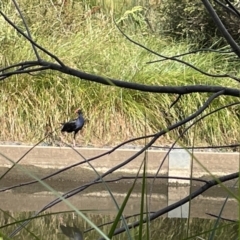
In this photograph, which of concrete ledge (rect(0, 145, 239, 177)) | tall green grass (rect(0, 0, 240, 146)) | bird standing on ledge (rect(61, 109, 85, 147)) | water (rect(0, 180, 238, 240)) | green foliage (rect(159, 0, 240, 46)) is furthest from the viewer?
green foliage (rect(159, 0, 240, 46))

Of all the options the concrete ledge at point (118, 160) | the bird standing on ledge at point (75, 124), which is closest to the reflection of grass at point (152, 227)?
the concrete ledge at point (118, 160)

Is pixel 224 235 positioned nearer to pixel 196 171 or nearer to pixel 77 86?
pixel 196 171

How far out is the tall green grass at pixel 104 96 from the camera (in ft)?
18.6

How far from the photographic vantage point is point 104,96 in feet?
19.2

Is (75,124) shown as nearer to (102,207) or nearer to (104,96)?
(104,96)

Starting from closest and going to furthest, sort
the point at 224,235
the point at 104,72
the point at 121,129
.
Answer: the point at 224,235 → the point at 121,129 → the point at 104,72

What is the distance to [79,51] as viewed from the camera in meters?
Answer: 6.46

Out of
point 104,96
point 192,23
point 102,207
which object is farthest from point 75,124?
point 192,23

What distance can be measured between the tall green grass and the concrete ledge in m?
0.56

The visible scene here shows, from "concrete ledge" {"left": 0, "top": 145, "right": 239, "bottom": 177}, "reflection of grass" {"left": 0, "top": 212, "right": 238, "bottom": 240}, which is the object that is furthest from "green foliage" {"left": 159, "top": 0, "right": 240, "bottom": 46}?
"reflection of grass" {"left": 0, "top": 212, "right": 238, "bottom": 240}

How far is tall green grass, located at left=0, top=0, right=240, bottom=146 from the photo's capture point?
18.6 feet

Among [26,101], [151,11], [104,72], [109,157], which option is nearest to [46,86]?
[26,101]

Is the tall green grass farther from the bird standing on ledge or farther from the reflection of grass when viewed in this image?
the reflection of grass

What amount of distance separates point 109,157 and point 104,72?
1.50m
